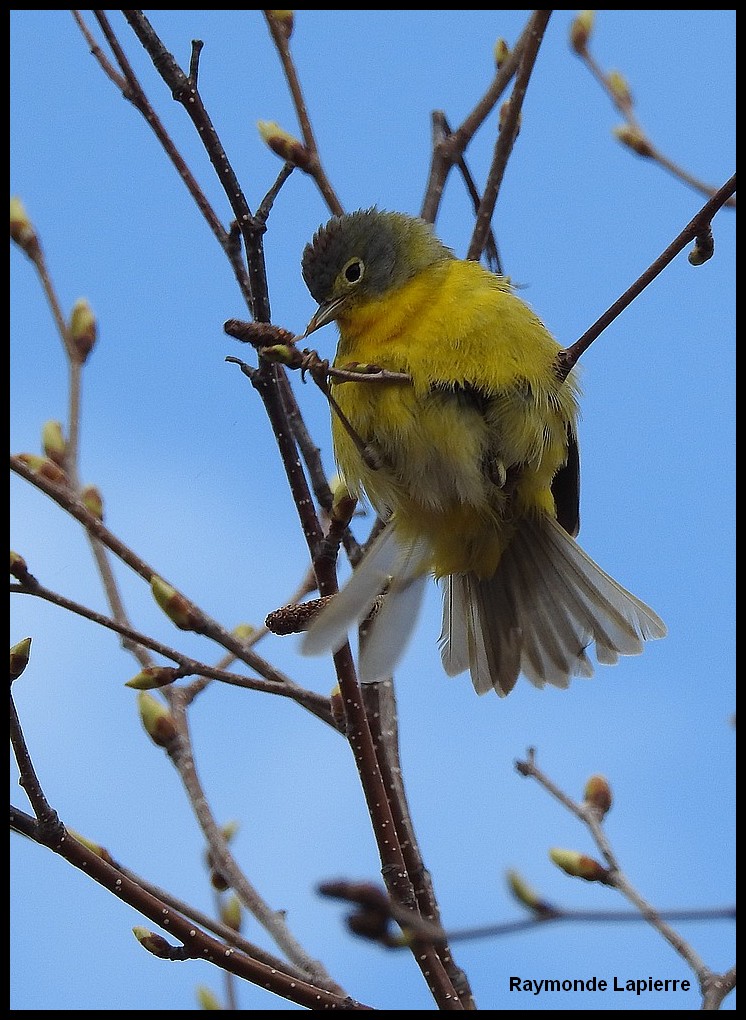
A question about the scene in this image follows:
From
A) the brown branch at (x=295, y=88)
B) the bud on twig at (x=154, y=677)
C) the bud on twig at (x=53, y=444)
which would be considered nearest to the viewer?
the bud on twig at (x=154, y=677)

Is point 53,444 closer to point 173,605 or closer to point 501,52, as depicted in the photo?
point 173,605

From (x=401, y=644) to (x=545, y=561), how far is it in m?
0.73

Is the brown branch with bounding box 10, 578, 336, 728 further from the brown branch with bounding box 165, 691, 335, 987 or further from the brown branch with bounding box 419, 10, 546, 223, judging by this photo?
the brown branch with bounding box 419, 10, 546, 223

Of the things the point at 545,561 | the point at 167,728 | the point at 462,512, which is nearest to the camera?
the point at 167,728

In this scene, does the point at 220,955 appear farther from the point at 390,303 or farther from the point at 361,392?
the point at 390,303

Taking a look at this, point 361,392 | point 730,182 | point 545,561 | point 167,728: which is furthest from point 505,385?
point 167,728

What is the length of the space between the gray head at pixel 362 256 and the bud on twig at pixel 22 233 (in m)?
0.95

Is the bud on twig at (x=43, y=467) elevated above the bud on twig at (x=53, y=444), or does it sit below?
below

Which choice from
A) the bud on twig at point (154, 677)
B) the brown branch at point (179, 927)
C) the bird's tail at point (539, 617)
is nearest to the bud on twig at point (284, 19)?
the bird's tail at point (539, 617)

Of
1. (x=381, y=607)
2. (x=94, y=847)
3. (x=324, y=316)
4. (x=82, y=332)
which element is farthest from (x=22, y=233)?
(x=94, y=847)

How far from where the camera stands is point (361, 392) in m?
3.29

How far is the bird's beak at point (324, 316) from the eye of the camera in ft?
12.1

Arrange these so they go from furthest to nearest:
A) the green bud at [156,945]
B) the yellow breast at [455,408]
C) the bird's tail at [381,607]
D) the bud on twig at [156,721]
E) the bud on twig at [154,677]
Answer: the yellow breast at [455,408] < the bud on twig at [156,721] < the bud on twig at [154,677] < the bird's tail at [381,607] < the green bud at [156,945]

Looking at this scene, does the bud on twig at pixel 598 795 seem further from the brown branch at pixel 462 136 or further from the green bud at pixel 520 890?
the brown branch at pixel 462 136
